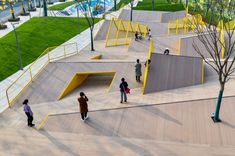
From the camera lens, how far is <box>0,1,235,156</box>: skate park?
958 centimetres

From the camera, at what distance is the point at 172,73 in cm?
1507

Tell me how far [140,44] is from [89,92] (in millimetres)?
8652

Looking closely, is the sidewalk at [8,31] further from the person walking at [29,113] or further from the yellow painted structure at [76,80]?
the person walking at [29,113]

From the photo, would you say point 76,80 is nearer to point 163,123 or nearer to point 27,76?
point 27,76

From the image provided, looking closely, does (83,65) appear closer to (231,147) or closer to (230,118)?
(230,118)

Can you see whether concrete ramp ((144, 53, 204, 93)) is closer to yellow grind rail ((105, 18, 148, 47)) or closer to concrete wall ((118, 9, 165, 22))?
yellow grind rail ((105, 18, 148, 47))

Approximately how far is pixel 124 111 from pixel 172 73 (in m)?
4.38

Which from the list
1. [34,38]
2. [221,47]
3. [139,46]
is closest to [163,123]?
[221,47]

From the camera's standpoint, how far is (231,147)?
898 centimetres

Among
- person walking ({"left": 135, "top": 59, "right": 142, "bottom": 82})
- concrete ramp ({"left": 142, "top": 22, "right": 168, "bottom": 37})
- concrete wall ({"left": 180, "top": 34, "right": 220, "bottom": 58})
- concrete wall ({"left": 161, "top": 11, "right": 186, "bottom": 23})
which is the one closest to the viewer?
person walking ({"left": 135, "top": 59, "right": 142, "bottom": 82})

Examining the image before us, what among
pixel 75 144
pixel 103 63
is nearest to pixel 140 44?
pixel 103 63

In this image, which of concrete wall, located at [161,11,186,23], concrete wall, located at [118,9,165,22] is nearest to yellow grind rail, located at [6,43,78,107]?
concrete wall, located at [118,9,165,22]

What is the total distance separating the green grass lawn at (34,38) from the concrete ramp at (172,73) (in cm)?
1043

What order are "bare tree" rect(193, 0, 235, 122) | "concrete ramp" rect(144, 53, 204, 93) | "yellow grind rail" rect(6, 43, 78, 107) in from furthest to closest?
"yellow grind rail" rect(6, 43, 78, 107), "concrete ramp" rect(144, 53, 204, 93), "bare tree" rect(193, 0, 235, 122)
